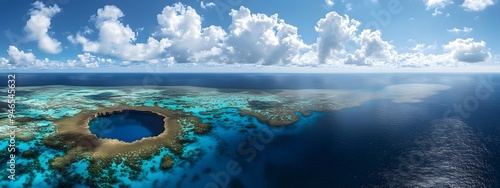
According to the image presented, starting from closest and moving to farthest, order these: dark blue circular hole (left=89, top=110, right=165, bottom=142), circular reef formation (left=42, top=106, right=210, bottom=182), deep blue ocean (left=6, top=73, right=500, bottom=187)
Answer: deep blue ocean (left=6, top=73, right=500, bottom=187) < circular reef formation (left=42, top=106, right=210, bottom=182) < dark blue circular hole (left=89, top=110, right=165, bottom=142)

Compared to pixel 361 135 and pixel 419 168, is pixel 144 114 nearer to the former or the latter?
pixel 361 135

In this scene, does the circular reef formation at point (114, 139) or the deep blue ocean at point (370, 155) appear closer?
the deep blue ocean at point (370, 155)

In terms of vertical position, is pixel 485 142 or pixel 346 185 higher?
pixel 485 142

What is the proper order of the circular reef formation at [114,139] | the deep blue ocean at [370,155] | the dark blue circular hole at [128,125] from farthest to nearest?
the dark blue circular hole at [128,125] → the circular reef formation at [114,139] → the deep blue ocean at [370,155]

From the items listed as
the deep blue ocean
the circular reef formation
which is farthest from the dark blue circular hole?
the deep blue ocean

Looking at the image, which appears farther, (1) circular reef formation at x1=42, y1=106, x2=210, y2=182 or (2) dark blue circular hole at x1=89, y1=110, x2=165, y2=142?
(2) dark blue circular hole at x1=89, y1=110, x2=165, y2=142

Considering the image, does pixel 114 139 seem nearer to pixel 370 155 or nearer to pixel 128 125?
pixel 128 125

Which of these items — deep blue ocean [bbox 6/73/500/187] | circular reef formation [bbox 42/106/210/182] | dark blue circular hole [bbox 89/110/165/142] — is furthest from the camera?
dark blue circular hole [bbox 89/110/165/142]

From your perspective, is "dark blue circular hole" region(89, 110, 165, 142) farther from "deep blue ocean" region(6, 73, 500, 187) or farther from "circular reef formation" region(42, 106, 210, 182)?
"deep blue ocean" region(6, 73, 500, 187)

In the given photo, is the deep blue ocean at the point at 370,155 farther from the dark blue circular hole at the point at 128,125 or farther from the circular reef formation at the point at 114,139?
the dark blue circular hole at the point at 128,125

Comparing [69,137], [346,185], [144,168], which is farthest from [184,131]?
[346,185]

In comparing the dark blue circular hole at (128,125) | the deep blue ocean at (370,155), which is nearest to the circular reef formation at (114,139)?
the dark blue circular hole at (128,125)
